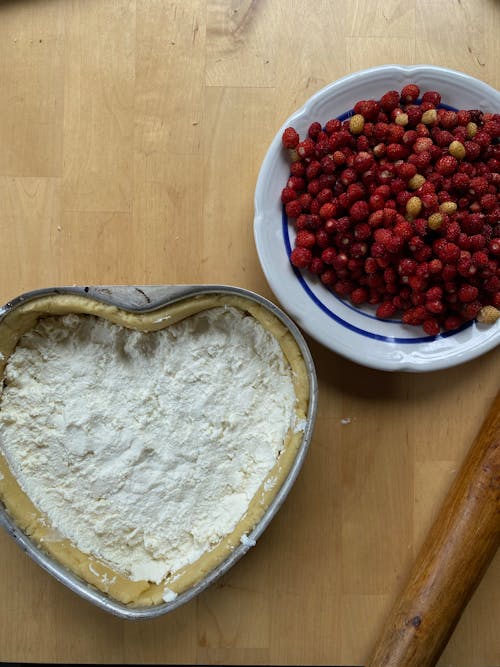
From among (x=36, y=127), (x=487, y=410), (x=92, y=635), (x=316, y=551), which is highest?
(x=36, y=127)

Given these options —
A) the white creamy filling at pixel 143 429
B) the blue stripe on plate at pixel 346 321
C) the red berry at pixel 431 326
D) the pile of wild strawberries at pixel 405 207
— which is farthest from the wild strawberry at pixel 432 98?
the white creamy filling at pixel 143 429

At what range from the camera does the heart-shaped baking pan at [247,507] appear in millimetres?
747

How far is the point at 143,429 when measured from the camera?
0.83 m

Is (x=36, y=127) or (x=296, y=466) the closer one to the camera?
(x=296, y=466)

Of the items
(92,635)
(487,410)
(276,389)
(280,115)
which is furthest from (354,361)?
(92,635)

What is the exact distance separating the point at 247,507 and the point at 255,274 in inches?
13.6

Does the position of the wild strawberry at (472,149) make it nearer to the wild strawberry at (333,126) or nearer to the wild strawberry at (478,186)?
the wild strawberry at (478,186)

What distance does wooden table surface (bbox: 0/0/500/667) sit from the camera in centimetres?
92

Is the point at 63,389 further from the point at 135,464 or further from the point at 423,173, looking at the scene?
the point at 423,173

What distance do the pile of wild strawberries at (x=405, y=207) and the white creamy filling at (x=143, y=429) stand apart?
19 cm

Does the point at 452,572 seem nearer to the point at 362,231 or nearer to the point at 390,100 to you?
the point at 362,231

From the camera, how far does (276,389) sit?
0.82 m

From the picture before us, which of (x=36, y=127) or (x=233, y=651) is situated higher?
(x=36, y=127)

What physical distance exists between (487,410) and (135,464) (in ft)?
1.77
